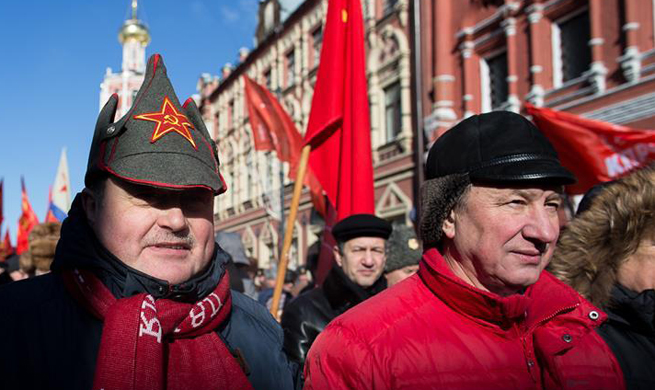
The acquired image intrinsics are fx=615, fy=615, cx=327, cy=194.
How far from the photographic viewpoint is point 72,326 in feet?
5.44

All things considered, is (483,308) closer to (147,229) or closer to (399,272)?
(147,229)

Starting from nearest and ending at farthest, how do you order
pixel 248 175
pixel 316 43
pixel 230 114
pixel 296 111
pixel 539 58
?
pixel 539 58 → pixel 316 43 → pixel 296 111 → pixel 248 175 → pixel 230 114

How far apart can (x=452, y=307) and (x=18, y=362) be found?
118cm

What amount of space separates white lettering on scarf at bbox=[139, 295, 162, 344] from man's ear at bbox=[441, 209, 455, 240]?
0.90 metres

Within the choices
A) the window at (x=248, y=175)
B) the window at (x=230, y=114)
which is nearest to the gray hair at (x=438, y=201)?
the window at (x=248, y=175)

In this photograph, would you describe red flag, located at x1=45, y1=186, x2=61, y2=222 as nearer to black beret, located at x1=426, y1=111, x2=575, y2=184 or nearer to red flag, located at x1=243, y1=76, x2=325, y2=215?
red flag, located at x1=243, y1=76, x2=325, y2=215

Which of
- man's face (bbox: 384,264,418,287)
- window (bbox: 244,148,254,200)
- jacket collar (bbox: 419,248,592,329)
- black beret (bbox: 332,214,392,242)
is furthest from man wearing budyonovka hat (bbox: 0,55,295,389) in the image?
window (bbox: 244,148,254,200)

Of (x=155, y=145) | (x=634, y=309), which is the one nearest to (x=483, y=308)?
(x=634, y=309)

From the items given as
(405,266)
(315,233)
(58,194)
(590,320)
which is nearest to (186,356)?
(590,320)

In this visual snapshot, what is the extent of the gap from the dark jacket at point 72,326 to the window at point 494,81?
436 inches

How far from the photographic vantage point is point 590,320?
1.90 meters

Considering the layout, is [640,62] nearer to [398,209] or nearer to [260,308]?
[398,209]

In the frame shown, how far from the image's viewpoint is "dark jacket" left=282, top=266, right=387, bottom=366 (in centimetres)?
347

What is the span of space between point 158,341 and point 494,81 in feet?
39.7
